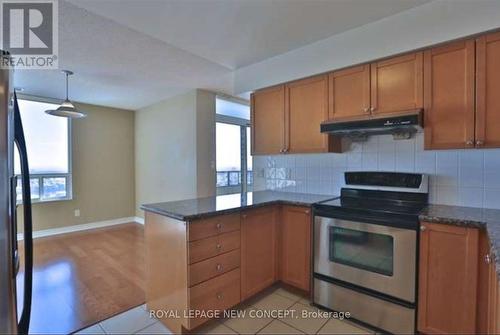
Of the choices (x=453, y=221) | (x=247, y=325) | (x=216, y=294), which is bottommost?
(x=247, y=325)

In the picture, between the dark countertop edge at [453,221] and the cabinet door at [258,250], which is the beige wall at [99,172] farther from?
the dark countertop edge at [453,221]

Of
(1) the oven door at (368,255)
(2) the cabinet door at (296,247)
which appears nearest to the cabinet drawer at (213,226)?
(2) the cabinet door at (296,247)

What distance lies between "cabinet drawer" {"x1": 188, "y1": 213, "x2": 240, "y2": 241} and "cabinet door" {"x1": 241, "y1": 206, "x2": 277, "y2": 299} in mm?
106

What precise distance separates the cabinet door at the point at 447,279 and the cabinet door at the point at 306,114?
1163mm

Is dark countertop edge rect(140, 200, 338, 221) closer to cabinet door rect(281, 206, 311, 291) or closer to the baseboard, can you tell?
cabinet door rect(281, 206, 311, 291)

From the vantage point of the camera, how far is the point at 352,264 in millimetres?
2041

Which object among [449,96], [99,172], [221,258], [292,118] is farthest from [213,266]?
[99,172]

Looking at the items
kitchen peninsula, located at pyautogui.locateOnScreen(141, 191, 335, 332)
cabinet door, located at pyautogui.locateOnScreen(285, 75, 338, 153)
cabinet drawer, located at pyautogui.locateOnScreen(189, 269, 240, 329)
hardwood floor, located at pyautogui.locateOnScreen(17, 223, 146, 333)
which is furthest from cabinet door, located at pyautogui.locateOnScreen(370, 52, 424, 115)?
hardwood floor, located at pyautogui.locateOnScreen(17, 223, 146, 333)

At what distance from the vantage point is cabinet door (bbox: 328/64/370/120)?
2.27 m

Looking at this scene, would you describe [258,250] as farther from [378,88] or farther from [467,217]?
[378,88]

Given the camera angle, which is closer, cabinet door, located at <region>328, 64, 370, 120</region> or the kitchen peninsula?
the kitchen peninsula

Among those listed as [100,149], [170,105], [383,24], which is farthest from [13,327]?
[100,149]

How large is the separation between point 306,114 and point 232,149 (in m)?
3.16

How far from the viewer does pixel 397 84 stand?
2.11 meters
